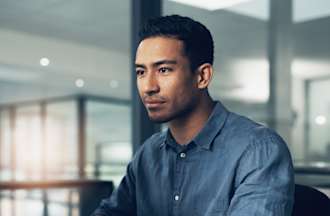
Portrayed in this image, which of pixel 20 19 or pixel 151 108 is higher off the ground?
pixel 20 19

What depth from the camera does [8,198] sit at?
2.27 meters

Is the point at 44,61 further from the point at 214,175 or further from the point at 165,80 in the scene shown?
the point at 214,175

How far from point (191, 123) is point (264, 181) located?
262mm

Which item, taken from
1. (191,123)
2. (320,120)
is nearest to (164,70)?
(191,123)

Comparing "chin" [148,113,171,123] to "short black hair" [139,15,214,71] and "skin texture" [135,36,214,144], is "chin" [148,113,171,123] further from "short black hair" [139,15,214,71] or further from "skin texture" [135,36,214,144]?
"short black hair" [139,15,214,71]

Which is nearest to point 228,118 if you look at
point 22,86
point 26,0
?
point 26,0

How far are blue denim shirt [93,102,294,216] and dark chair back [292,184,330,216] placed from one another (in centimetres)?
18

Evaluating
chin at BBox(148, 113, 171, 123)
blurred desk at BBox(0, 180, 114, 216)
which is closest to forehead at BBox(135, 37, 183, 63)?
chin at BBox(148, 113, 171, 123)

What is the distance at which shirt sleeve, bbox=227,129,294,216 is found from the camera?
2.80 ft

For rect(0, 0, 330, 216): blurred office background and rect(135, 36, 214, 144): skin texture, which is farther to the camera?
rect(0, 0, 330, 216): blurred office background

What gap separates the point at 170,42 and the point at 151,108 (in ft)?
0.52

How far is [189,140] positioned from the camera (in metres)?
1.06

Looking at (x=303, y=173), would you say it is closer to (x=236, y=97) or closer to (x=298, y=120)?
(x=298, y=120)

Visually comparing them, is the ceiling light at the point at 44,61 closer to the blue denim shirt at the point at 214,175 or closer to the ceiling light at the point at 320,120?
the ceiling light at the point at 320,120
